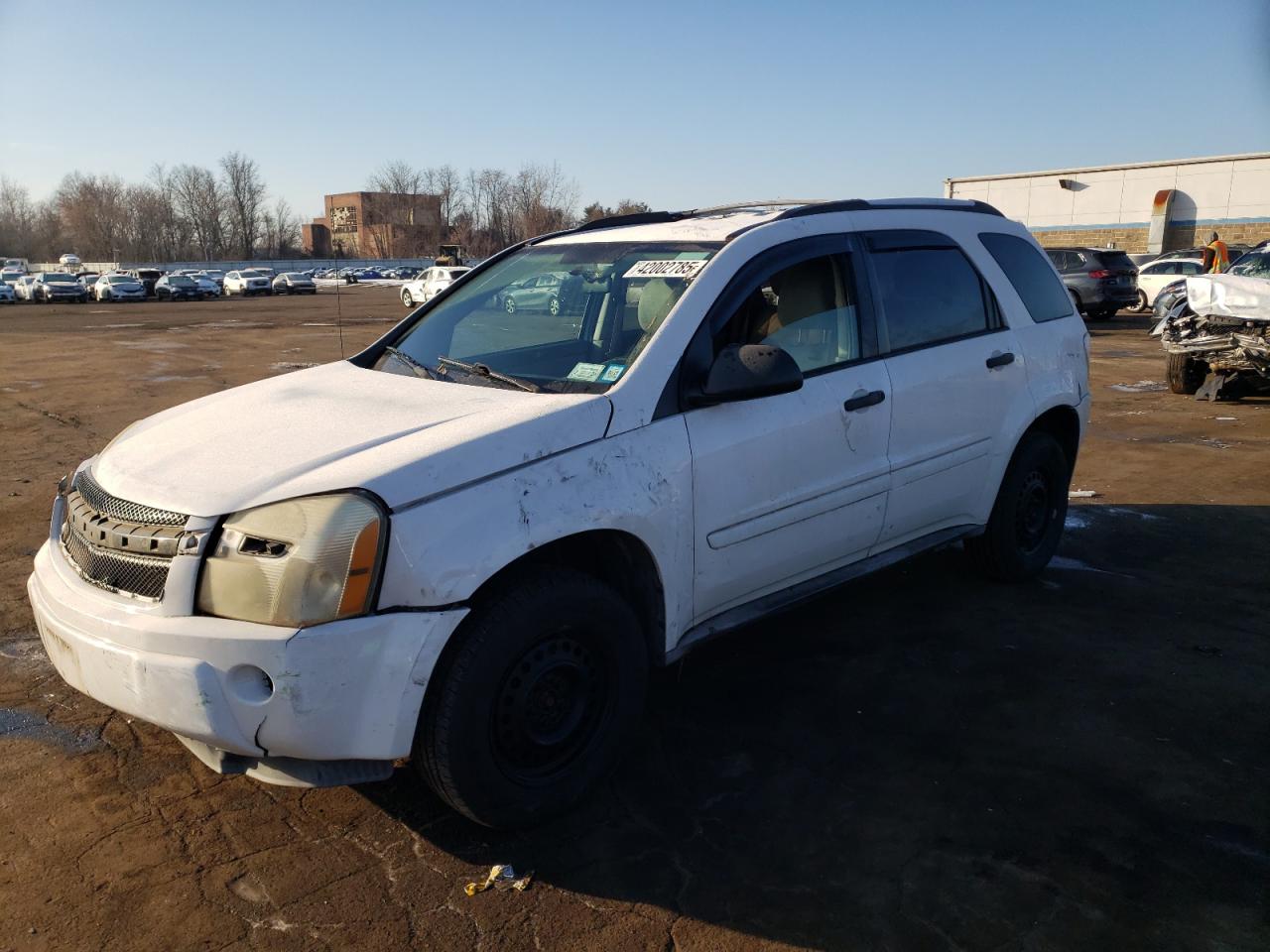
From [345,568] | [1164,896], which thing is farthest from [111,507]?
[1164,896]

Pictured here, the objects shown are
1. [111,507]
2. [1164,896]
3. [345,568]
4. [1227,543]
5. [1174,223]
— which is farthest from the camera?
[1174,223]

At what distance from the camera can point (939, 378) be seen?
4254mm

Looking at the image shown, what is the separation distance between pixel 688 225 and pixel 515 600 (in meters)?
1.91

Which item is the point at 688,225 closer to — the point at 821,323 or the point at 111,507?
the point at 821,323

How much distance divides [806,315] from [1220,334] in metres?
9.71

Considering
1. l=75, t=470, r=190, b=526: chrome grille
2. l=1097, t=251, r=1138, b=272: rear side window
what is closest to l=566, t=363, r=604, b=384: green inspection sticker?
l=75, t=470, r=190, b=526: chrome grille

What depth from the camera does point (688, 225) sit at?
3.98m

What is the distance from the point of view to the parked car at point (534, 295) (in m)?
4.11

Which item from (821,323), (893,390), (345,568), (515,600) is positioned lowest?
(515,600)

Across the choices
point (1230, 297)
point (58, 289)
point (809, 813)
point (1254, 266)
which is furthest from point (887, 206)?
point (58, 289)

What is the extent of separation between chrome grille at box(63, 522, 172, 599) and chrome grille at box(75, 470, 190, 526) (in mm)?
102

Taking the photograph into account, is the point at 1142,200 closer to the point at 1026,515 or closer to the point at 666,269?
the point at 1026,515

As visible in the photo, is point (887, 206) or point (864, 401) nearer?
point (864, 401)

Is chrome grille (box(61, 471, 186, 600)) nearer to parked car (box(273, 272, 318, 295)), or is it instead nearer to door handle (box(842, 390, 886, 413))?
door handle (box(842, 390, 886, 413))
